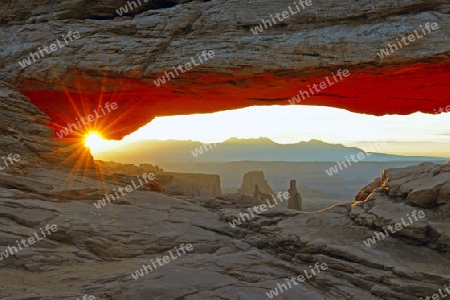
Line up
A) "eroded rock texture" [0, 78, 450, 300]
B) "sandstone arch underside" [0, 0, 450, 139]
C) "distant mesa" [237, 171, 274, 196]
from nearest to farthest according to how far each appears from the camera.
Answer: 1. "eroded rock texture" [0, 78, 450, 300]
2. "sandstone arch underside" [0, 0, 450, 139]
3. "distant mesa" [237, 171, 274, 196]

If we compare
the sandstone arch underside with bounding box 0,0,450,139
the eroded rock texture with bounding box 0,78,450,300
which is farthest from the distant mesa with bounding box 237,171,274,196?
the eroded rock texture with bounding box 0,78,450,300

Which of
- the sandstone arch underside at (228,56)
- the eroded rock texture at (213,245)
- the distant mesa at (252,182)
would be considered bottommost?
the distant mesa at (252,182)

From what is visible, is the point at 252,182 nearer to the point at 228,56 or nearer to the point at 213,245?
the point at 228,56

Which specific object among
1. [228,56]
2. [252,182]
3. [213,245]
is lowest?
[252,182]

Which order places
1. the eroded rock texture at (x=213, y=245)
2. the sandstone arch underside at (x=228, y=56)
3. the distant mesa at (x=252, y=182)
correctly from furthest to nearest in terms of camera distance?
the distant mesa at (x=252, y=182)
the sandstone arch underside at (x=228, y=56)
the eroded rock texture at (x=213, y=245)

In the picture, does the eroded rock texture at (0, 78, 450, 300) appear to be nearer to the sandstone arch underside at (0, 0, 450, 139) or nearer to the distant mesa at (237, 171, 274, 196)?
the sandstone arch underside at (0, 0, 450, 139)

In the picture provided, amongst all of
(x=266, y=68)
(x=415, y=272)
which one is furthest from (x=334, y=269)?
(x=266, y=68)

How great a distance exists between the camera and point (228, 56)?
51.3 ft

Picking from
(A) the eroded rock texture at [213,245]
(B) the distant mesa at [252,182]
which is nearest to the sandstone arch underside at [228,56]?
(A) the eroded rock texture at [213,245]

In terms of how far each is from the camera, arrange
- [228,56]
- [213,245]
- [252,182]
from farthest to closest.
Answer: [252,182]
[228,56]
[213,245]

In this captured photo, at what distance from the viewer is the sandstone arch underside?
47.2 ft

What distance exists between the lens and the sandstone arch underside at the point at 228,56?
14.4m

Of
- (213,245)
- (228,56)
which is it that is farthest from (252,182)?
(213,245)

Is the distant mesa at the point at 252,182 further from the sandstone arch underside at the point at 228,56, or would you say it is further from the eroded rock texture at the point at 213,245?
the eroded rock texture at the point at 213,245
